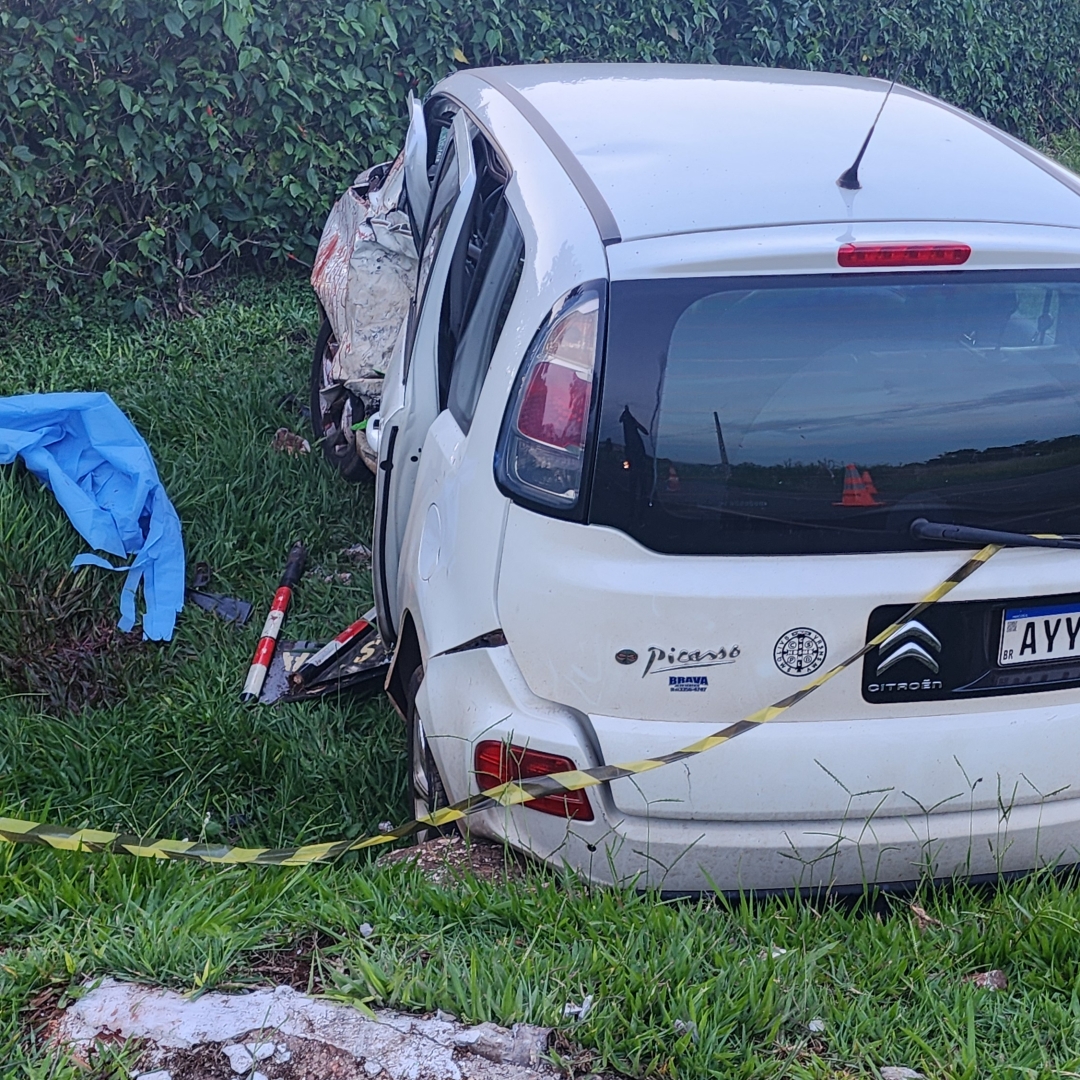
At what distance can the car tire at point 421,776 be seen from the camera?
2.71 metres

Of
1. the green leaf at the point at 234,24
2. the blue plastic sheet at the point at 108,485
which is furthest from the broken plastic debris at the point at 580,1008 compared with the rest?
the green leaf at the point at 234,24

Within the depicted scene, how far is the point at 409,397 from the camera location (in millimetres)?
3285

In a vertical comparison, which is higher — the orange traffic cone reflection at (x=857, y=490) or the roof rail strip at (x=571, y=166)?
the roof rail strip at (x=571, y=166)

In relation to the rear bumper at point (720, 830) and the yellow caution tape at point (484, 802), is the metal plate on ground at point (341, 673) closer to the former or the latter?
the yellow caution tape at point (484, 802)

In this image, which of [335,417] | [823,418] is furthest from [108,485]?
[823,418]

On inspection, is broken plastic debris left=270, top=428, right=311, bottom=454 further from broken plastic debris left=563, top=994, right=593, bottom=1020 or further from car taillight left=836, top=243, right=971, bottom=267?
broken plastic debris left=563, top=994, right=593, bottom=1020

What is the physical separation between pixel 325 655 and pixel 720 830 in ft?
6.24

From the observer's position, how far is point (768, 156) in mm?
2561

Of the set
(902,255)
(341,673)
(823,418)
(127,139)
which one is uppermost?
(902,255)

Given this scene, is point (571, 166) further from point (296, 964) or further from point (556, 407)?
point (296, 964)

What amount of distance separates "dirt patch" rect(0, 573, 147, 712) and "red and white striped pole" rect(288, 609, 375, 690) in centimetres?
57

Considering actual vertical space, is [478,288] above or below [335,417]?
above

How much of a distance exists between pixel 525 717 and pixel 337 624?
6.74 feet

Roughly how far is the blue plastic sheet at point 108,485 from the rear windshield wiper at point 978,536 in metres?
2.69
